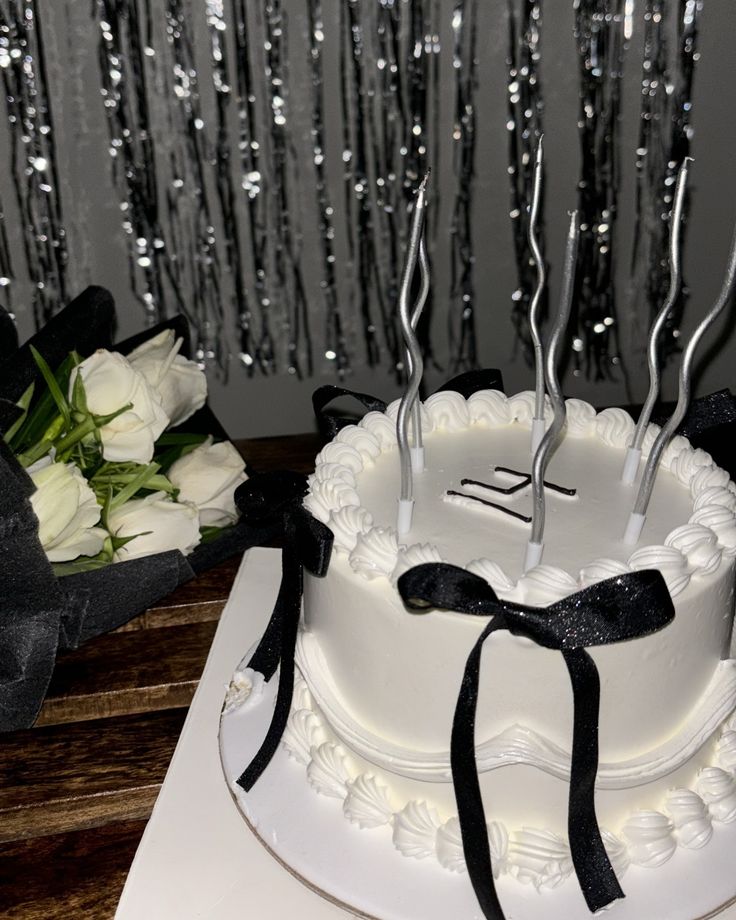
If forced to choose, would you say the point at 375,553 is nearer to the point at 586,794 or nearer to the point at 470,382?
the point at 586,794

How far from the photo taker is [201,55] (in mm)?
2035

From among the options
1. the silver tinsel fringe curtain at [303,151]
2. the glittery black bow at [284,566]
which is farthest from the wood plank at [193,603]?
the silver tinsel fringe curtain at [303,151]

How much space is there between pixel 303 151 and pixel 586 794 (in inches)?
66.6

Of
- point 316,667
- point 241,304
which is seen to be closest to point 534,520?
point 316,667

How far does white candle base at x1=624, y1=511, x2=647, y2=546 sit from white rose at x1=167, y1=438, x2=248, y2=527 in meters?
0.63

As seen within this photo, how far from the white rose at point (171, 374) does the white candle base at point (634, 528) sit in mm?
706

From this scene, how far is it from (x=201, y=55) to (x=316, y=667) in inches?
60.3

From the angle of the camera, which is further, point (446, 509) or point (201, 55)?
point (201, 55)

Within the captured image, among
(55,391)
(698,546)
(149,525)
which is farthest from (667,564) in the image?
(55,391)

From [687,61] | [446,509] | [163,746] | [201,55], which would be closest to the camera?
[446,509]

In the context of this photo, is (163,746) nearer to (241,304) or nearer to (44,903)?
(44,903)

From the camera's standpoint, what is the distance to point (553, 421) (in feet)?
2.91

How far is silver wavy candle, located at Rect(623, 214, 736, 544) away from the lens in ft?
2.67

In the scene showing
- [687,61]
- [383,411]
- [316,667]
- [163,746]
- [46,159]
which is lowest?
[163,746]
